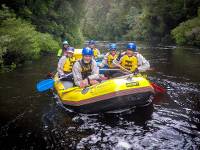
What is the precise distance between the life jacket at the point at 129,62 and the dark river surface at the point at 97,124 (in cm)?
121

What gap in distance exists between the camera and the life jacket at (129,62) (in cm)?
982

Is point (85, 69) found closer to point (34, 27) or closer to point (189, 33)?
point (34, 27)

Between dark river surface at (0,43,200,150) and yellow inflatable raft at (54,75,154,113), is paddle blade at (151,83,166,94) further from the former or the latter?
yellow inflatable raft at (54,75,154,113)

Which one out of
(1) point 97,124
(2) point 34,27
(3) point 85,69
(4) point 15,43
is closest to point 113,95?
(1) point 97,124

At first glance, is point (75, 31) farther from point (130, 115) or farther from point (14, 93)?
point (130, 115)

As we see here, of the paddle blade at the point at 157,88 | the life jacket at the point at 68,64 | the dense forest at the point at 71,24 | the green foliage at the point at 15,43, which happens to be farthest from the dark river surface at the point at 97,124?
the dense forest at the point at 71,24

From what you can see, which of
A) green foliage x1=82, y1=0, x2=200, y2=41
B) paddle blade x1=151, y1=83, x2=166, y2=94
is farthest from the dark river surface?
green foliage x1=82, y1=0, x2=200, y2=41

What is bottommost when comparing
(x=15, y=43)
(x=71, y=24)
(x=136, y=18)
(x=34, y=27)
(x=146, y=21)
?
(x=15, y=43)

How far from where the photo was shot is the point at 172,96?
33.3 feet

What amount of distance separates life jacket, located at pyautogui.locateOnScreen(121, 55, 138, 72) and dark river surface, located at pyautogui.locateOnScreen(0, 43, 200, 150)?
1209 millimetres

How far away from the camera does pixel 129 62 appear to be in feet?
32.4

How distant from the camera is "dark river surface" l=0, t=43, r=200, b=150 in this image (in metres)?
6.41

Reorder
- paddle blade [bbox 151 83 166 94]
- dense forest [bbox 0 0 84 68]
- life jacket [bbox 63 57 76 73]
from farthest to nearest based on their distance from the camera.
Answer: dense forest [bbox 0 0 84 68] → life jacket [bbox 63 57 76 73] → paddle blade [bbox 151 83 166 94]

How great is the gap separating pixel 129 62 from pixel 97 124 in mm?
2933
